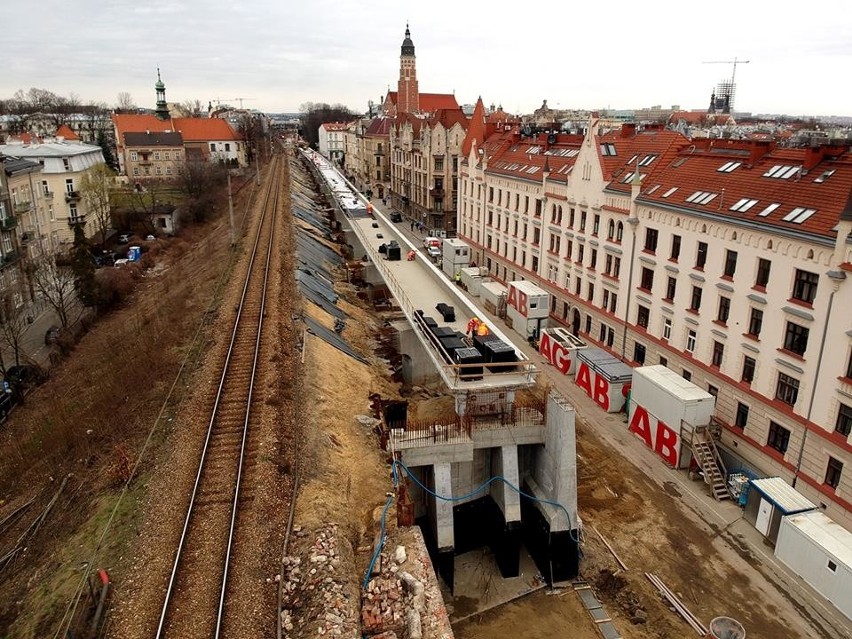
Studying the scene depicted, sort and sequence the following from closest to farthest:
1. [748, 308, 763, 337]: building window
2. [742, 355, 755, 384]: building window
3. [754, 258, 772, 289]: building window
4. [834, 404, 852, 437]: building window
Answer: [834, 404, 852, 437]: building window → [754, 258, 772, 289]: building window → [748, 308, 763, 337]: building window → [742, 355, 755, 384]: building window

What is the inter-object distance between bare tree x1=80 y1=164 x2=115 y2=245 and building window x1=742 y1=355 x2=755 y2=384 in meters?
68.6

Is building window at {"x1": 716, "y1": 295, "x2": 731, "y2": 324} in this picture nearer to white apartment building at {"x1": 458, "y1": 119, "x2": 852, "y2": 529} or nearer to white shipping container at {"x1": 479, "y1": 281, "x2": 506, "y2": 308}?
white apartment building at {"x1": 458, "y1": 119, "x2": 852, "y2": 529}

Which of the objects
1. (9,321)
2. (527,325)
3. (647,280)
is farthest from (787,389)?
(9,321)

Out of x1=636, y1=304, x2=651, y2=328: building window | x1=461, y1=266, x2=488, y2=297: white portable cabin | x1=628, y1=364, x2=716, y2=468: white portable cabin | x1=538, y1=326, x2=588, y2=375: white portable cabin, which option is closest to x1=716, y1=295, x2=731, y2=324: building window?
x1=628, y1=364, x2=716, y2=468: white portable cabin

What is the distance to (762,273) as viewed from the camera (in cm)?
2639

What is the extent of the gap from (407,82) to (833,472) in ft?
424

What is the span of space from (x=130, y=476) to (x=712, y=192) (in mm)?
29273

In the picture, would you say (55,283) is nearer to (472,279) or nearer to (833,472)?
(472,279)

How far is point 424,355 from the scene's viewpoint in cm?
3428

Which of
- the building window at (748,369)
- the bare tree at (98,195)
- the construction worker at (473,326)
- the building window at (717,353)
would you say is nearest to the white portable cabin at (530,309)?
the construction worker at (473,326)

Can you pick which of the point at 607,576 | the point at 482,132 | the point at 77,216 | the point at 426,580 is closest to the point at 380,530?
the point at 426,580

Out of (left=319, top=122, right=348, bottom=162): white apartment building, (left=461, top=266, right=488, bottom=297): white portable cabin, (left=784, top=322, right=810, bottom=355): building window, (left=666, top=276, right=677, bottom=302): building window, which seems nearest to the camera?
(left=784, top=322, right=810, bottom=355): building window

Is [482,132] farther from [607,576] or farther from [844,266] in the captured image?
[607,576]

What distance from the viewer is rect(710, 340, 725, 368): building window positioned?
28.8 meters
